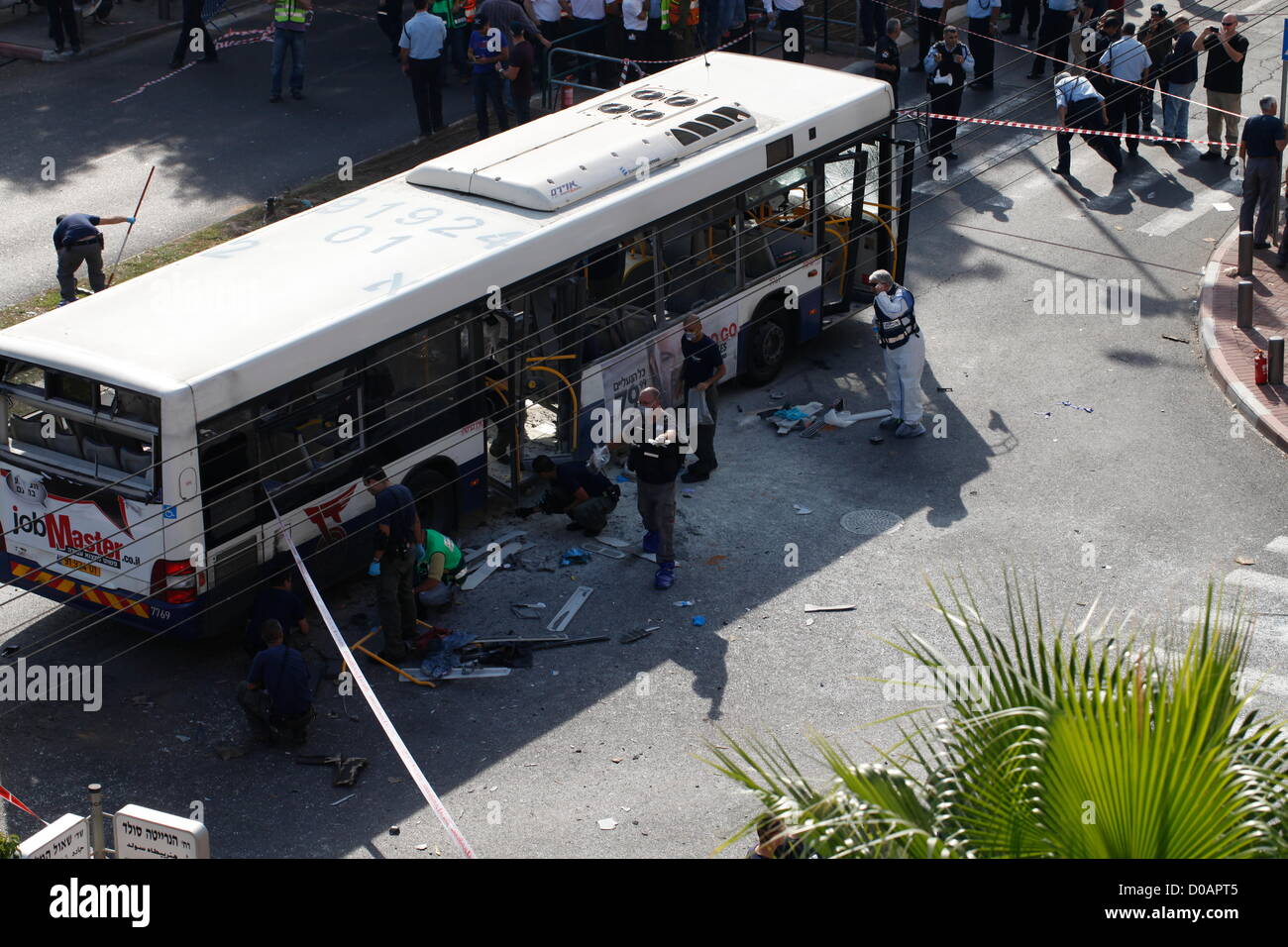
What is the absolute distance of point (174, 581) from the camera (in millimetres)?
10938

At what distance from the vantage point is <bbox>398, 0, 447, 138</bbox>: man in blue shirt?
20.6m

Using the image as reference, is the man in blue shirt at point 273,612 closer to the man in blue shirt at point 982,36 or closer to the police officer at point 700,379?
the police officer at point 700,379

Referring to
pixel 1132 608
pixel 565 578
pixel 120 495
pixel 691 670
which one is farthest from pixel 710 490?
pixel 120 495

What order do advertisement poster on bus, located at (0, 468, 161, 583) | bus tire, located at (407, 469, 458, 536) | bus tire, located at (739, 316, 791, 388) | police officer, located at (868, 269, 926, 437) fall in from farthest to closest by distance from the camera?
bus tire, located at (739, 316, 791, 388) → police officer, located at (868, 269, 926, 437) → bus tire, located at (407, 469, 458, 536) → advertisement poster on bus, located at (0, 468, 161, 583)

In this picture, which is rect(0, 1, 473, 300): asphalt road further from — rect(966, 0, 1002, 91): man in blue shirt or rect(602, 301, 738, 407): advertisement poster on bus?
rect(966, 0, 1002, 91): man in blue shirt

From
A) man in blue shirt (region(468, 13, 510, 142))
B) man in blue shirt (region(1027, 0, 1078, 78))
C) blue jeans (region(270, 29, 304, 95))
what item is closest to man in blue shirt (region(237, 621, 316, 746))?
man in blue shirt (region(468, 13, 510, 142))

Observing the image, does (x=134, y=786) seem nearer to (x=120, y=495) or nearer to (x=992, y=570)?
(x=120, y=495)

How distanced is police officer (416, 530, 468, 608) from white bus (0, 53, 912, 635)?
1.98 feet

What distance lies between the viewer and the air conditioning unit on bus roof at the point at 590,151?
44.2ft

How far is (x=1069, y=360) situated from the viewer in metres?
16.4

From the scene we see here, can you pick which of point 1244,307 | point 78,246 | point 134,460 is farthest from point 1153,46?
point 134,460

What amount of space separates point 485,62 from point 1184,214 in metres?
9.22

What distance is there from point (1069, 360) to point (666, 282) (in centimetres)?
468

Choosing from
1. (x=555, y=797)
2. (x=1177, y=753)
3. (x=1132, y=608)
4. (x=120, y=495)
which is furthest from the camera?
(x=1132, y=608)
